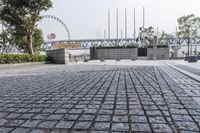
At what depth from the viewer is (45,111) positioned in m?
4.58

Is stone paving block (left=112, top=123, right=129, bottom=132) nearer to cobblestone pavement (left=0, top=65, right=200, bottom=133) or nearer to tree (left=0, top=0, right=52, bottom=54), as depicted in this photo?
cobblestone pavement (left=0, top=65, right=200, bottom=133)

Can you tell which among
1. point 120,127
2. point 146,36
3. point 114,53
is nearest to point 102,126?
point 120,127

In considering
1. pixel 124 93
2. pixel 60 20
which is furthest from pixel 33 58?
pixel 60 20

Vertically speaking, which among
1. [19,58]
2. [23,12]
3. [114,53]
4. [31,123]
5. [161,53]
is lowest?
[31,123]

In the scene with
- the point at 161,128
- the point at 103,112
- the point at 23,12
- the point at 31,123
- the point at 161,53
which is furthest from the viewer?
the point at 161,53

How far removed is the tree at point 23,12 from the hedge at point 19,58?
173 inches

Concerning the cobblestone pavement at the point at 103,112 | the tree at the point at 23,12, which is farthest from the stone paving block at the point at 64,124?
the tree at the point at 23,12

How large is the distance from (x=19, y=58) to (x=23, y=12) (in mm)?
7352

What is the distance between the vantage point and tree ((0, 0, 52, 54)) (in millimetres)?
26438

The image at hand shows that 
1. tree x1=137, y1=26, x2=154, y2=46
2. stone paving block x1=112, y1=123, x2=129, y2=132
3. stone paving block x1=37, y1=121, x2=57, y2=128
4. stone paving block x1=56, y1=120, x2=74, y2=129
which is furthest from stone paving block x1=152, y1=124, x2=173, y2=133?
tree x1=137, y1=26, x2=154, y2=46

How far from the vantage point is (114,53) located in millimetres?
39969

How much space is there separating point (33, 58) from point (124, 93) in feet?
61.2

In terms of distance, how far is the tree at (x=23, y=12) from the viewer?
26.4m

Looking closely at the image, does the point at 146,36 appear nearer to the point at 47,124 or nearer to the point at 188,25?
the point at 188,25
